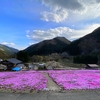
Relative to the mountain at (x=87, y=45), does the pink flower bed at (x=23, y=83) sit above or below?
below

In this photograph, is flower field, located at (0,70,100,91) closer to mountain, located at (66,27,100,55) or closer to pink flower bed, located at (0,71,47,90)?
pink flower bed, located at (0,71,47,90)

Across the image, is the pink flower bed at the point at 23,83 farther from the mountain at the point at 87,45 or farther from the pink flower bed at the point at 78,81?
the mountain at the point at 87,45

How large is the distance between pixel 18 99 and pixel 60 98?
2.45 metres

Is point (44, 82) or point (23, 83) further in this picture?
point (44, 82)

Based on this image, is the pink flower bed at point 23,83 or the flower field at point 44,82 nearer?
the flower field at point 44,82

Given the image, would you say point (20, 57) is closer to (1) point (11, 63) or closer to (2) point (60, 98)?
(1) point (11, 63)

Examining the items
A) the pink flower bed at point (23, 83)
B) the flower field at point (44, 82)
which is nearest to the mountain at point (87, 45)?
the flower field at point (44, 82)

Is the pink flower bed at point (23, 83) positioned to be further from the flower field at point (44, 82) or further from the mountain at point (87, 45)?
the mountain at point (87, 45)

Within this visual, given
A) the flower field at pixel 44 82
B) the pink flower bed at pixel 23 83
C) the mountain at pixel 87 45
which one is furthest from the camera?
the mountain at pixel 87 45

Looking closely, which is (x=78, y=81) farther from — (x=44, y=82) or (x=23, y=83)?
(x=23, y=83)

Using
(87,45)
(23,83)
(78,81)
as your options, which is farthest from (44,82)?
(87,45)

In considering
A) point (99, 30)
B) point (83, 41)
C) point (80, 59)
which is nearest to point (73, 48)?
point (83, 41)

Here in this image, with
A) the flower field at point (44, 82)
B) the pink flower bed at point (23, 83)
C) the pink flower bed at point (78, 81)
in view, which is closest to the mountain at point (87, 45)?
the pink flower bed at point (78, 81)

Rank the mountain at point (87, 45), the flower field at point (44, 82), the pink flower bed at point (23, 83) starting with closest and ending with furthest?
the flower field at point (44, 82) < the pink flower bed at point (23, 83) < the mountain at point (87, 45)
